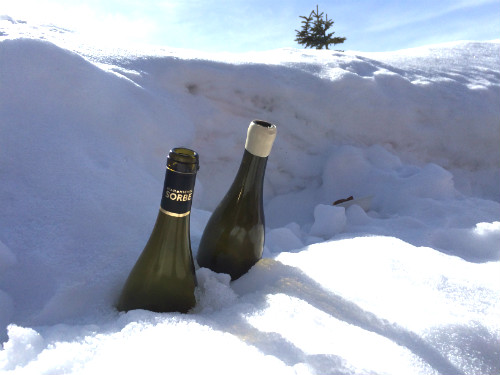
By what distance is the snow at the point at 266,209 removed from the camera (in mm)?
672

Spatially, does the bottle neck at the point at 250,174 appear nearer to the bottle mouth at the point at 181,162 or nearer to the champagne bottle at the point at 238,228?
the champagne bottle at the point at 238,228

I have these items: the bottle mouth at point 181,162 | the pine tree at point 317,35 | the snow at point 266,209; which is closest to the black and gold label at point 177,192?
the bottle mouth at point 181,162

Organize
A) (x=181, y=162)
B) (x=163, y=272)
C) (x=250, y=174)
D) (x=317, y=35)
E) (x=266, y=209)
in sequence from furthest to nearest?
(x=317, y=35) → (x=266, y=209) → (x=250, y=174) → (x=163, y=272) → (x=181, y=162)

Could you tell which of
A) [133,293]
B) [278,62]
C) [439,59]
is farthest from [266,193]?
[439,59]

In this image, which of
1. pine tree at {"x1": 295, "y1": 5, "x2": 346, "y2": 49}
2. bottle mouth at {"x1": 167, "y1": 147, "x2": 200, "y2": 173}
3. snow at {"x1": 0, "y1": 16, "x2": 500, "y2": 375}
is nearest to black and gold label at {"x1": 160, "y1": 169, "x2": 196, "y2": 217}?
bottle mouth at {"x1": 167, "y1": 147, "x2": 200, "y2": 173}

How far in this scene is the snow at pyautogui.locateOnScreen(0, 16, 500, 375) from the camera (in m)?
0.67

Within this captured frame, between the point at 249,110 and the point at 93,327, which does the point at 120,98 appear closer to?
the point at 249,110

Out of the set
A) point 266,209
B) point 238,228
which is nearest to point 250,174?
point 238,228

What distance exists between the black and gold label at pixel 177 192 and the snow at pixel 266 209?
0.19m

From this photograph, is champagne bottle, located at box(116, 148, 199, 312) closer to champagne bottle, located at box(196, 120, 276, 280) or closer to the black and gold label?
the black and gold label

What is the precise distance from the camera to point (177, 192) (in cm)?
68

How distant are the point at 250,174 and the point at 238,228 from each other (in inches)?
5.1

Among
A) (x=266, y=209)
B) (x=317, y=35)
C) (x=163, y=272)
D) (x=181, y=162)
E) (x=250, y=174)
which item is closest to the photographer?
(x=181, y=162)

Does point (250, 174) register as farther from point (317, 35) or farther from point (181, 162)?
point (317, 35)
